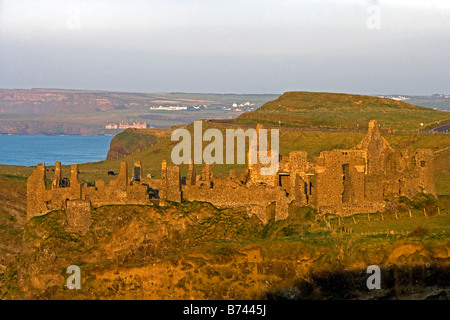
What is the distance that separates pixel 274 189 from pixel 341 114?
109128 mm

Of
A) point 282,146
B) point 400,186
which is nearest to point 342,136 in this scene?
point 282,146

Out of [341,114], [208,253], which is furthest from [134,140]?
[208,253]

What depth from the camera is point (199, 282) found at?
50.6 metres

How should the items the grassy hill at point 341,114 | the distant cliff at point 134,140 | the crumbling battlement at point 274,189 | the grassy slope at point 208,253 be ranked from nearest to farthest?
the grassy slope at point 208,253
the crumbling battlement at point 274,189
the grassy hill at point 341,114
the distant cliff at point 134,140

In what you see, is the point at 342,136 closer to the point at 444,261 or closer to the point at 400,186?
the point at 400,186

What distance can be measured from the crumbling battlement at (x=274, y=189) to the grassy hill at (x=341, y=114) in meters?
75.6

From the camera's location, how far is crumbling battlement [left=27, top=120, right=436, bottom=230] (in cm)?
5875

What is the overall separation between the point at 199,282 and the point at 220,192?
35.8 ft

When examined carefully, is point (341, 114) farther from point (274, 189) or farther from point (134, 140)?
point (274, 189)

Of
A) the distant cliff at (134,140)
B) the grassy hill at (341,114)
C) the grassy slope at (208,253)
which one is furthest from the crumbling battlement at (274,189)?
the distant cliff at (134,140)

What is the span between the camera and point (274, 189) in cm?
5969

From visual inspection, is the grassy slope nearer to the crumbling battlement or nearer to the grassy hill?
the crumbling battlement

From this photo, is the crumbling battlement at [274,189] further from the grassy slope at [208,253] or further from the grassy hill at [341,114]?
the grassy hill at [341,114]

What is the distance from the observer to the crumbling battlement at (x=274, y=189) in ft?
193
